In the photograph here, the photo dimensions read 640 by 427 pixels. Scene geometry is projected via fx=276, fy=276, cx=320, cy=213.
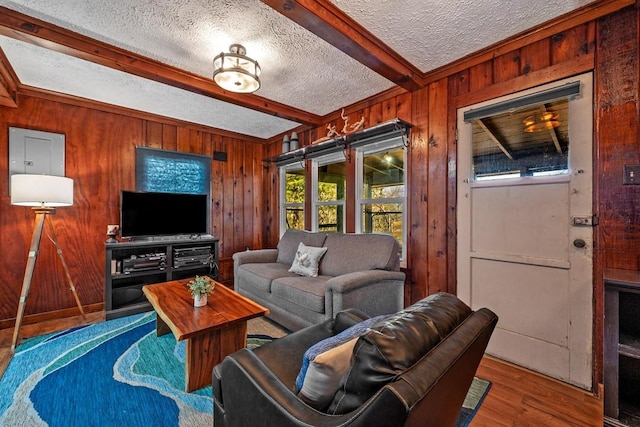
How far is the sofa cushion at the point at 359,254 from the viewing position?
2.70 m

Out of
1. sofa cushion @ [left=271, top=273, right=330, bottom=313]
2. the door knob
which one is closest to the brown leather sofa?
sofa cushion @ [left=271, top=273, right=330, bottom=313]

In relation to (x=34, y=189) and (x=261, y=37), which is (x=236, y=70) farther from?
(x=34, y=189)

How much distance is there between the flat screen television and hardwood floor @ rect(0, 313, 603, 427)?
1607mm

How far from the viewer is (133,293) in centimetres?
334

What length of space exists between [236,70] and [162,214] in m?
2.33

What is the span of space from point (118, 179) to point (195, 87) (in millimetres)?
1784

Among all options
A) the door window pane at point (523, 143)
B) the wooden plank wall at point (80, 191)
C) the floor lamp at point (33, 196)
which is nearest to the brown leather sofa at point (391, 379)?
the door window pane at point (523, 143)

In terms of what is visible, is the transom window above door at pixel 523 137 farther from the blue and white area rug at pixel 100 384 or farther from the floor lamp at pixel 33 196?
the floor lamp at pixel 33 196

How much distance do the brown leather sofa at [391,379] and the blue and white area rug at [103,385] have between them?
0.67m

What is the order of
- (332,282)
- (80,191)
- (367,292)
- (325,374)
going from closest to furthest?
(325,374) → (332,282) → (367,292) → (80,191)

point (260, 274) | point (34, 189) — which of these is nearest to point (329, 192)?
point (260, 274)

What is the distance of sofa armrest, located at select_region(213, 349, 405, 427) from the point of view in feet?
2.03

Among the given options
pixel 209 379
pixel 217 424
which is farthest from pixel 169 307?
pixel 217 424

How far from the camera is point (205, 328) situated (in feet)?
5.57
